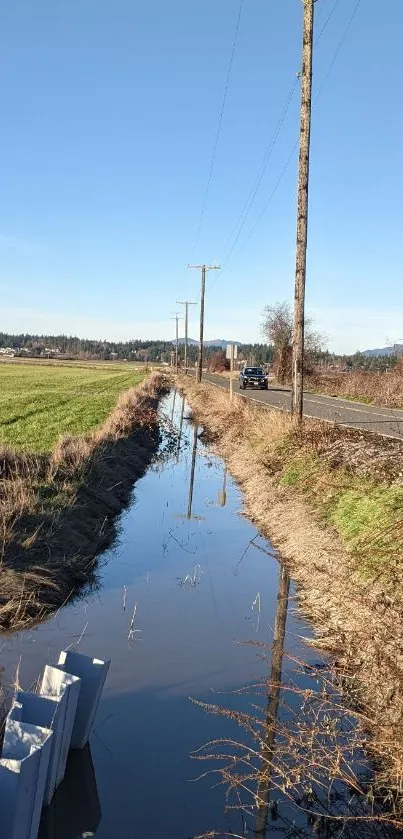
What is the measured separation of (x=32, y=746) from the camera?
367 cm

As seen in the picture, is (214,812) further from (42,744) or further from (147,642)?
(147,642)

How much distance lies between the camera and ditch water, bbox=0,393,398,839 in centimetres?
444

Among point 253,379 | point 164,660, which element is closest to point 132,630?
point 164,660

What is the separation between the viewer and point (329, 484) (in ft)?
34.7

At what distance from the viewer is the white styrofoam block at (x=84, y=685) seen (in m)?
4.89

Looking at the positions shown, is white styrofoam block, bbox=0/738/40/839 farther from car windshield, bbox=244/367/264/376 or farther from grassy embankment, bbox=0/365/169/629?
car windshield, bbox=244/367/264/376

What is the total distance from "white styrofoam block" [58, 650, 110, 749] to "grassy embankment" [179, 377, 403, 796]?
6.32 ft

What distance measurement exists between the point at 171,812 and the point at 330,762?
1119mm

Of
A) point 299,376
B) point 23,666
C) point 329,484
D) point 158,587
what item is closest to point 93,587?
point 158,587

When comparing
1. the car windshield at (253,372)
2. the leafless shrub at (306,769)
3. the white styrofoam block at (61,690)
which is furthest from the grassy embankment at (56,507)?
the car windshield at (253,372)

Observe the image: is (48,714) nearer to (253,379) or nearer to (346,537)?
(346,537)

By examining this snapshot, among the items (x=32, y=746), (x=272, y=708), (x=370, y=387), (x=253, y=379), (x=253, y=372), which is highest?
(x=253, y=372)

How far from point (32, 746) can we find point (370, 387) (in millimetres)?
35807

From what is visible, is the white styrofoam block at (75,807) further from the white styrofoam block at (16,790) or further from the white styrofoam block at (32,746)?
the white styrofoam block at (16,790)
